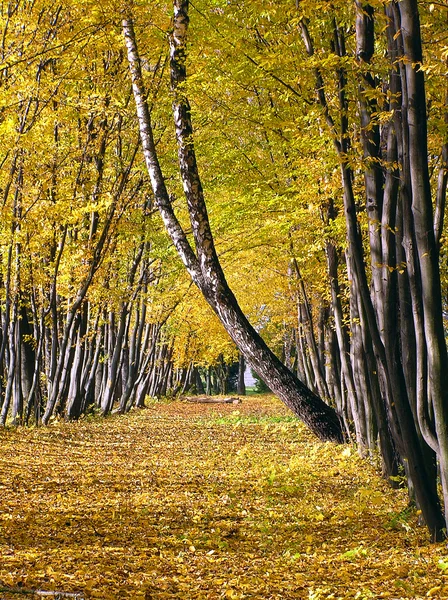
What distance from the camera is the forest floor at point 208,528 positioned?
4570 mm

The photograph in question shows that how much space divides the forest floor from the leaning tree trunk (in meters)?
1.35

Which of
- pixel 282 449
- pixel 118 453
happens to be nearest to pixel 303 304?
pixel 282 449

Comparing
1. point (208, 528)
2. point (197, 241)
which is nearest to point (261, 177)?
point (197, 241)

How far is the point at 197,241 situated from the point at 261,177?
4.09 metres

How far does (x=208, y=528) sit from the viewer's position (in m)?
6.25

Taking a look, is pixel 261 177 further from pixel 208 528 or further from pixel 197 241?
pixel 208 528

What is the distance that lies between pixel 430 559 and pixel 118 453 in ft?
23.0

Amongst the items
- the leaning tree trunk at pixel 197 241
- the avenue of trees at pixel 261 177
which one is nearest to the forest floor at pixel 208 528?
the avenue of trees at pixel 261 177

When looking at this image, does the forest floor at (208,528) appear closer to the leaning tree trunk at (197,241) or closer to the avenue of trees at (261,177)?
the avenue of trees at (261,177)

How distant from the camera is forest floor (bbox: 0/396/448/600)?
4.57 m

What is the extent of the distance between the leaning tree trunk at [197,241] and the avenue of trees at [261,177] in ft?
0.10

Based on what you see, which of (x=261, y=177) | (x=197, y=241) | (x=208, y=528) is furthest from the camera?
(x=261, y=177)

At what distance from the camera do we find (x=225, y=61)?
423 inches

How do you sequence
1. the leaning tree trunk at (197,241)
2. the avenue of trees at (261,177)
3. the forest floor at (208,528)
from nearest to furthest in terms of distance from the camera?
the forest floor at (208,528), the avenue of trees at (261,177), the leaning tree trunk at (197,241)
